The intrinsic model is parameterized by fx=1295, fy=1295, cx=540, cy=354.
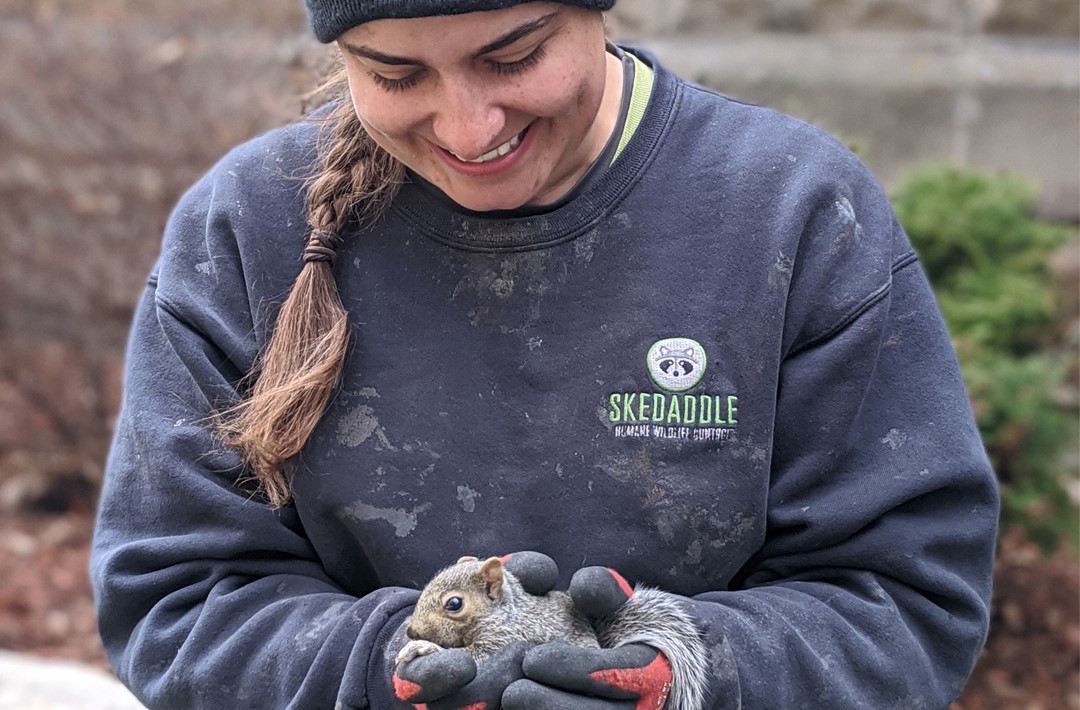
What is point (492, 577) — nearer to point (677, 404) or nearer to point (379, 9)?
point (677, 404)

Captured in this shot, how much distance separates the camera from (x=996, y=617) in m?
4.15

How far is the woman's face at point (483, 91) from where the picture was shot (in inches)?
70.7

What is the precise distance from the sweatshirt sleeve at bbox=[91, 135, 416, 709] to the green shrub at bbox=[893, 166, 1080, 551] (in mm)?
2338

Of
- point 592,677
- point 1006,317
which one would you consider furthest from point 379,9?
point 1006,317

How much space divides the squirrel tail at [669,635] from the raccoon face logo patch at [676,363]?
326 millimetres

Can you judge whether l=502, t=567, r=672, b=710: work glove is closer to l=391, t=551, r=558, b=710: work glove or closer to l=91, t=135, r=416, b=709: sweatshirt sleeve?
l=391, t=551, r=558, b=710: work glove

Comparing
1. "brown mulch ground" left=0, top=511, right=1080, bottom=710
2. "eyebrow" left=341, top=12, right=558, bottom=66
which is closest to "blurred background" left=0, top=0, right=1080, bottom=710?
"brown mulch ground" left=0, top=511, right=1080, bottom=710

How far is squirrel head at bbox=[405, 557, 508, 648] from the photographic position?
1.85 metres

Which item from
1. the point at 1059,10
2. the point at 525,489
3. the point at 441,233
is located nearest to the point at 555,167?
the point at 441,233

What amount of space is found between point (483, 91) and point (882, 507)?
2.89ft

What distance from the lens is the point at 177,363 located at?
7.06ft

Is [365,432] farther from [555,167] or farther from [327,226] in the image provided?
[555,167]

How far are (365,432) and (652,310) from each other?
507 mm

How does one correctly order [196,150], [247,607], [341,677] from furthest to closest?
[196,150] → [247,607] → [341,677]
